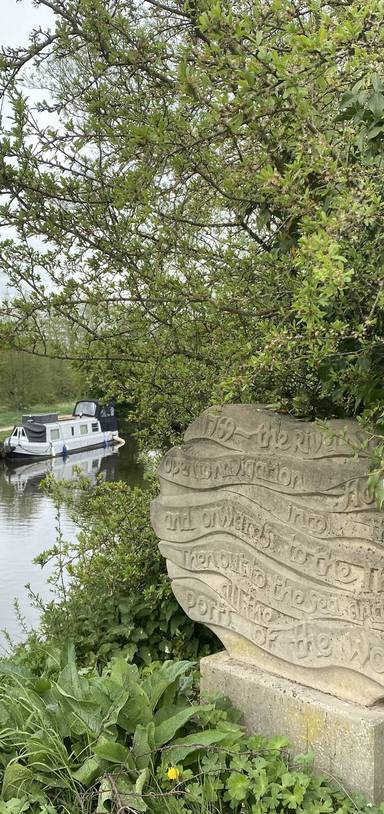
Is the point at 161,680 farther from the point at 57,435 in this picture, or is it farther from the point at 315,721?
the point at 57,435

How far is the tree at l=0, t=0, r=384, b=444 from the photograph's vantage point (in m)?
2.33

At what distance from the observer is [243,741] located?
284 cm

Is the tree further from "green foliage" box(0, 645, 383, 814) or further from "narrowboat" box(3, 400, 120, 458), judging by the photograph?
"narrowboat" box(3, 400, 120, 458)

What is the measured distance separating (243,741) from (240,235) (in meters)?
2.38

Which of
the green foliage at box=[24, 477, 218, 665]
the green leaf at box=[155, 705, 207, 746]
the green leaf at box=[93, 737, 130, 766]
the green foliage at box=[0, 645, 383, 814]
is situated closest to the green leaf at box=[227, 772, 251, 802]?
the green foliage at box=[0, 645, 383, 814]

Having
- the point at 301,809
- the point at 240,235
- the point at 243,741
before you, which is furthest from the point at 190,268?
the point at 301,809

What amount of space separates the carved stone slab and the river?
135cm

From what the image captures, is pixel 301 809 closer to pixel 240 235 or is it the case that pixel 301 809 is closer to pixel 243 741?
pixel 243 741

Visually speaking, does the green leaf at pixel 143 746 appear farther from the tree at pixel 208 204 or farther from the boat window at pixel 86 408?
the boat window at pixel 86 408

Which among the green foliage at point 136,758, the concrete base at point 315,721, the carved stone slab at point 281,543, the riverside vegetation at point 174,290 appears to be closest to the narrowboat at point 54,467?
the riverside vegetation at point 174,290

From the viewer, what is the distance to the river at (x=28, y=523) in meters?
7.29

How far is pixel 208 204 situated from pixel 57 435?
686 inches

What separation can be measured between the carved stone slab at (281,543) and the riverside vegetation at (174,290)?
0.69 ft

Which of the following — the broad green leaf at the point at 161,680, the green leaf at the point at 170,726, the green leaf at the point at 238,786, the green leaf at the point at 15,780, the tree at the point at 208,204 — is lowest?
the green leaf at the point at 238,786
